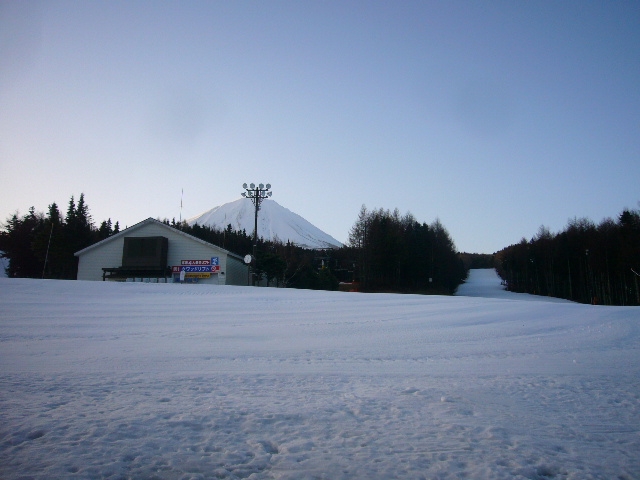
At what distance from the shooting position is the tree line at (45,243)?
4741cm

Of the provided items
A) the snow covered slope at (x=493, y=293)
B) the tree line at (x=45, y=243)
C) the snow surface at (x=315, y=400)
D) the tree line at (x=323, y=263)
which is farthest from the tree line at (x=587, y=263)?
the tree line at (x=45, y=243)

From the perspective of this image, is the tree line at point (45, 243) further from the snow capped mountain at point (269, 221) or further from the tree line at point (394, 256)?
the snow capped mountain at point (269, 221)

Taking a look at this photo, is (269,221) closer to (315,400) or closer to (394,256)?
(394,256)

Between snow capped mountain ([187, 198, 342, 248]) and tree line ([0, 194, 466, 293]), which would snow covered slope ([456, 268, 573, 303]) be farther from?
snow capped mountain ([187, 198, 342, 248])

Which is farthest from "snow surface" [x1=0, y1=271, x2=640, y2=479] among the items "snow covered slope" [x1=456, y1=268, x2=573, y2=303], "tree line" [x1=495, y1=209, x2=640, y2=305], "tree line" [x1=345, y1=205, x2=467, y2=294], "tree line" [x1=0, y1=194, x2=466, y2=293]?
"tree line" [x1=345, y1=205, x2=467, y2=294]

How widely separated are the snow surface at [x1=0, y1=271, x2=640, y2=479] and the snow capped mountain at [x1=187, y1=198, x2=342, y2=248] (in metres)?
133

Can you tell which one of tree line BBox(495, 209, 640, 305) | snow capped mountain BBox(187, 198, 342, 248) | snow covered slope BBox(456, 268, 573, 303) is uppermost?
snow capped mountain BBox(187, 198, 342, 248)

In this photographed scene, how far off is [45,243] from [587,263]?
67.1m

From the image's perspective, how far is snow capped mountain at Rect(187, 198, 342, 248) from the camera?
14988 cm

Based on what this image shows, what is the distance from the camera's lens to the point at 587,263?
153 ft

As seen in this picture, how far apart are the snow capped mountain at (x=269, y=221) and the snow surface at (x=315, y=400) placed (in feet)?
437

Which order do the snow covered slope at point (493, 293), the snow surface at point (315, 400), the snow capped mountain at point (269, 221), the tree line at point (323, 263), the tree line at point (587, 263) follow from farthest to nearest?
the snow capped mountain at point (269, 221), the snow covered slope at point (493, 293), the tree line at point (323, 263), the tree line at point (587, 263), the snow surface at point (315, 400)

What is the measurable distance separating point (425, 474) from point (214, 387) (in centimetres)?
296

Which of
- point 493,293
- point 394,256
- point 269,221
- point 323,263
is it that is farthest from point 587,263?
point 269,221
